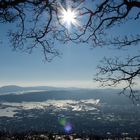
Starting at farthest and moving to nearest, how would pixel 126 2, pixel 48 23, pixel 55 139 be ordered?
pixel 55 139
pixel 48 23
pixel 126 2

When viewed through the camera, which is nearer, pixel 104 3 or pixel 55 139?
pixel 104 3

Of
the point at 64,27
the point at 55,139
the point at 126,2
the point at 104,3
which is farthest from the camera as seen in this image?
the point at 55,139

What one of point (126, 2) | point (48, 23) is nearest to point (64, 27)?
point (48, 23)

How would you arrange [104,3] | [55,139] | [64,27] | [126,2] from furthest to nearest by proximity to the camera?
[55,139], [64,27], [104,3], [126,2]

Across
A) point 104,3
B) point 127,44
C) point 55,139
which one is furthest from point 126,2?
point 55,139

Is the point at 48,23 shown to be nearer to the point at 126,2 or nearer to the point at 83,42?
the point at 83,42

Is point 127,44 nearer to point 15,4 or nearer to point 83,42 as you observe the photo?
point 83,42

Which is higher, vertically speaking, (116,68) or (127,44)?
(127,44)

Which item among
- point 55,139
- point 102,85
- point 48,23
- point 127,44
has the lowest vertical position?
point 55,139

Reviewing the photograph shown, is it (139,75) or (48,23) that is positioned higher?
(48,23)
